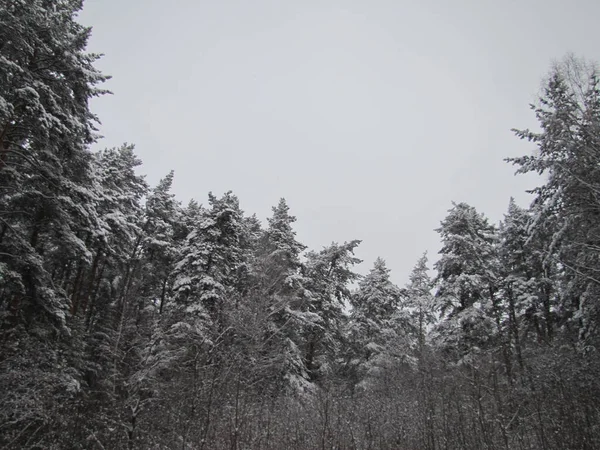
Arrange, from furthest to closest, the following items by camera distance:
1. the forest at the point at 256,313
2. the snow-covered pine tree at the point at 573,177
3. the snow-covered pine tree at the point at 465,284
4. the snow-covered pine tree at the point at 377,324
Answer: the snow-covered pine tree at the point at 377,324
the snow-covered pine tree at the point at 465,284
the snow-covered pine tree at the point at 573,177
the forest at the point at 256,313

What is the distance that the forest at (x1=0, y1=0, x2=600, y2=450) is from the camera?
9.97 m

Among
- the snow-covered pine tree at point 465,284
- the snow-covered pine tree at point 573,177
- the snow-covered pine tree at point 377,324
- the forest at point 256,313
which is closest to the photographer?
the forest at point 256,313

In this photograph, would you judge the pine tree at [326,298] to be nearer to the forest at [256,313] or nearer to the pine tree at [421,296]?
the forest at [256,313]

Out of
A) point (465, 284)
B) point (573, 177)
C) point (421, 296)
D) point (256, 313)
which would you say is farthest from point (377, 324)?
point (573, 177)

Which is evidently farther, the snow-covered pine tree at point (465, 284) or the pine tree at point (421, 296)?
the pine tree at point (421, 296)

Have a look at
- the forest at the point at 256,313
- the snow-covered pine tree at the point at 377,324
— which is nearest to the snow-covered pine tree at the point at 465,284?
the forest at the point at 256,313

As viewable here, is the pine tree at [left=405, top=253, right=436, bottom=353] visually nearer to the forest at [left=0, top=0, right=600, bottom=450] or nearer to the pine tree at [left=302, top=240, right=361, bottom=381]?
the forest at [left=0, top=0, right=600, bottom=450]

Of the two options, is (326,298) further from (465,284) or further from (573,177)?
(573,177)

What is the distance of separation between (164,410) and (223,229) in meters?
10.9

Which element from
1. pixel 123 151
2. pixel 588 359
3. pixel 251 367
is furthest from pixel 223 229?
pixel 588 359

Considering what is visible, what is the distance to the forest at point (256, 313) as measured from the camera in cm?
997

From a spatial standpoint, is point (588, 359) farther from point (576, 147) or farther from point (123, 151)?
point (123, 151)

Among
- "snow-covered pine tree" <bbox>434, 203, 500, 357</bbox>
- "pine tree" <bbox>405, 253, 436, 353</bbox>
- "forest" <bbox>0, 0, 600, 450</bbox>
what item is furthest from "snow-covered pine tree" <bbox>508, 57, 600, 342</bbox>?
"pine tree" <bbox>405, 253, 436, 353</bbox>

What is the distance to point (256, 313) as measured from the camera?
18328 mm
